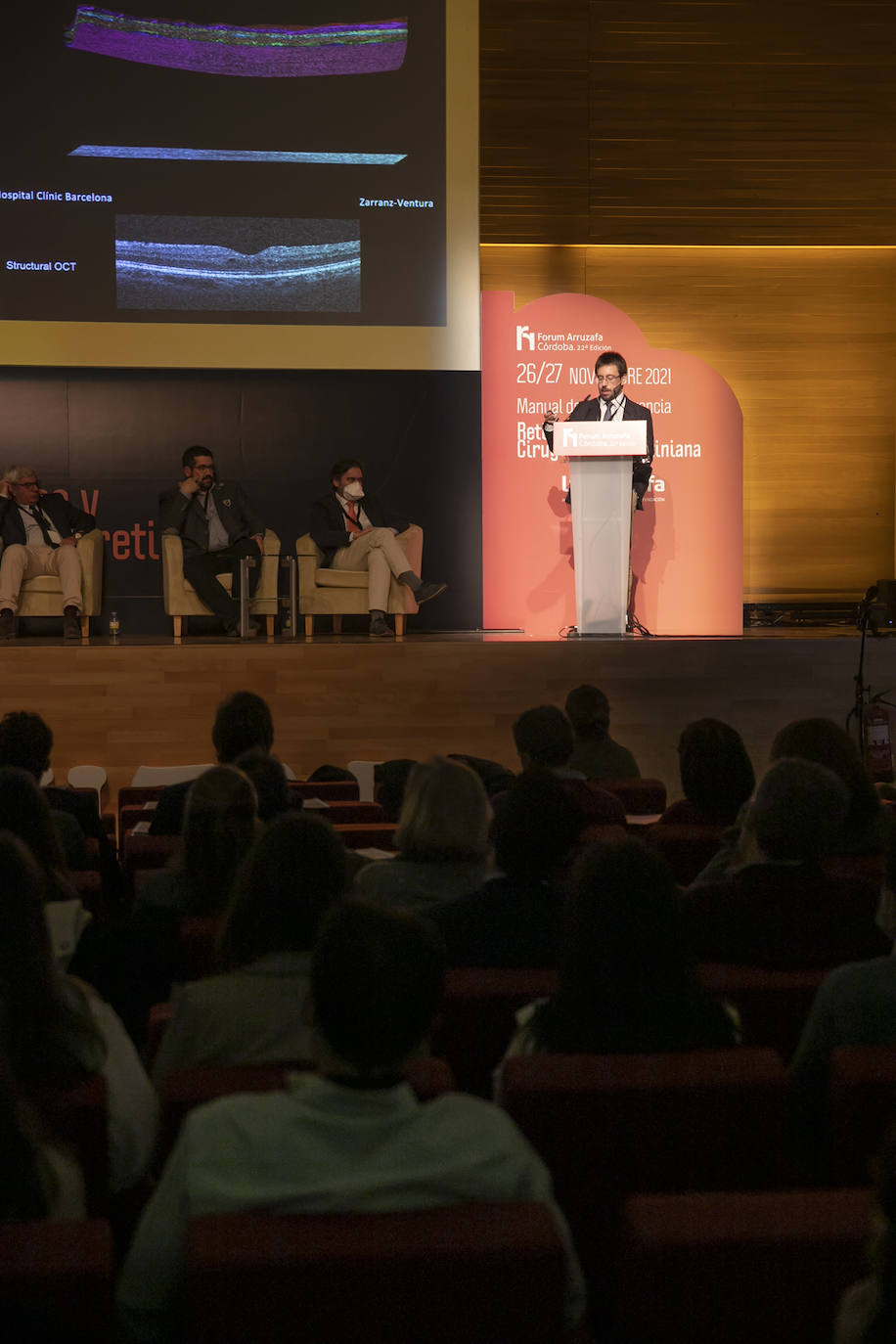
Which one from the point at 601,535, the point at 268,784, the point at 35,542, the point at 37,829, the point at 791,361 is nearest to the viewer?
the point at 37,829

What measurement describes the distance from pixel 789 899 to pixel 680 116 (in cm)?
733

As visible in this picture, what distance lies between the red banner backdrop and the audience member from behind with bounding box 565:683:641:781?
3911mm

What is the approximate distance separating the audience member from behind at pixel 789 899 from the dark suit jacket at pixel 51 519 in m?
5.31

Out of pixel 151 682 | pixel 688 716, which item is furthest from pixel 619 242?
pixel 151 682

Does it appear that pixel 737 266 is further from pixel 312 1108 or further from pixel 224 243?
pixel 312 1108

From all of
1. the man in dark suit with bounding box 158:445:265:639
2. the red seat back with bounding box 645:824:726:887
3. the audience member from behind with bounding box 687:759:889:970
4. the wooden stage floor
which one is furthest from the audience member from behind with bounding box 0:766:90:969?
the man in dark suit with bounding box 158:445:265:639

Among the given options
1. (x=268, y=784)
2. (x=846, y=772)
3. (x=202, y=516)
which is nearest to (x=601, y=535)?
(x=202, y=516)

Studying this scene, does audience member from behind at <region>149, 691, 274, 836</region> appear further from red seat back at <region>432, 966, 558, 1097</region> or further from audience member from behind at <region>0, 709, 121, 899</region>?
red seat back at <region>432, 966, 558, 1097</region>

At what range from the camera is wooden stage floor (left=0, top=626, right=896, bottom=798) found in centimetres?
558

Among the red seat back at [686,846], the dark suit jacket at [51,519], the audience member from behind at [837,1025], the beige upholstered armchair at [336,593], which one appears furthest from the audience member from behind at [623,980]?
the dark suit jacket at [51,519]

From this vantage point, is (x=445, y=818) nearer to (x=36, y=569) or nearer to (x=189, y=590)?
(x=189, y=590)

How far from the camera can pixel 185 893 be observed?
209 cm

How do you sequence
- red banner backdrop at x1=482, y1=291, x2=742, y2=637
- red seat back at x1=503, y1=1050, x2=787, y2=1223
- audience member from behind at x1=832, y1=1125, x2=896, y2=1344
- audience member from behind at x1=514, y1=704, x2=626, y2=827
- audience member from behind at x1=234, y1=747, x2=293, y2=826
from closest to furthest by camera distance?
audience member from behind at x1=832, y1=1125, x2=896, y2=1344 → red seat back at x1=503, y1=1050, x2=787, y2=1223 → audience member from behind at x1=234, y1=747, x2=293, y2=826 → audience member from behind at x1=514, y1=704, x2=626, y2=827 → red banner backdrop at x1=482, y1=291, x2=742, y2=637

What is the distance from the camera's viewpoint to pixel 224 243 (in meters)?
7.22
